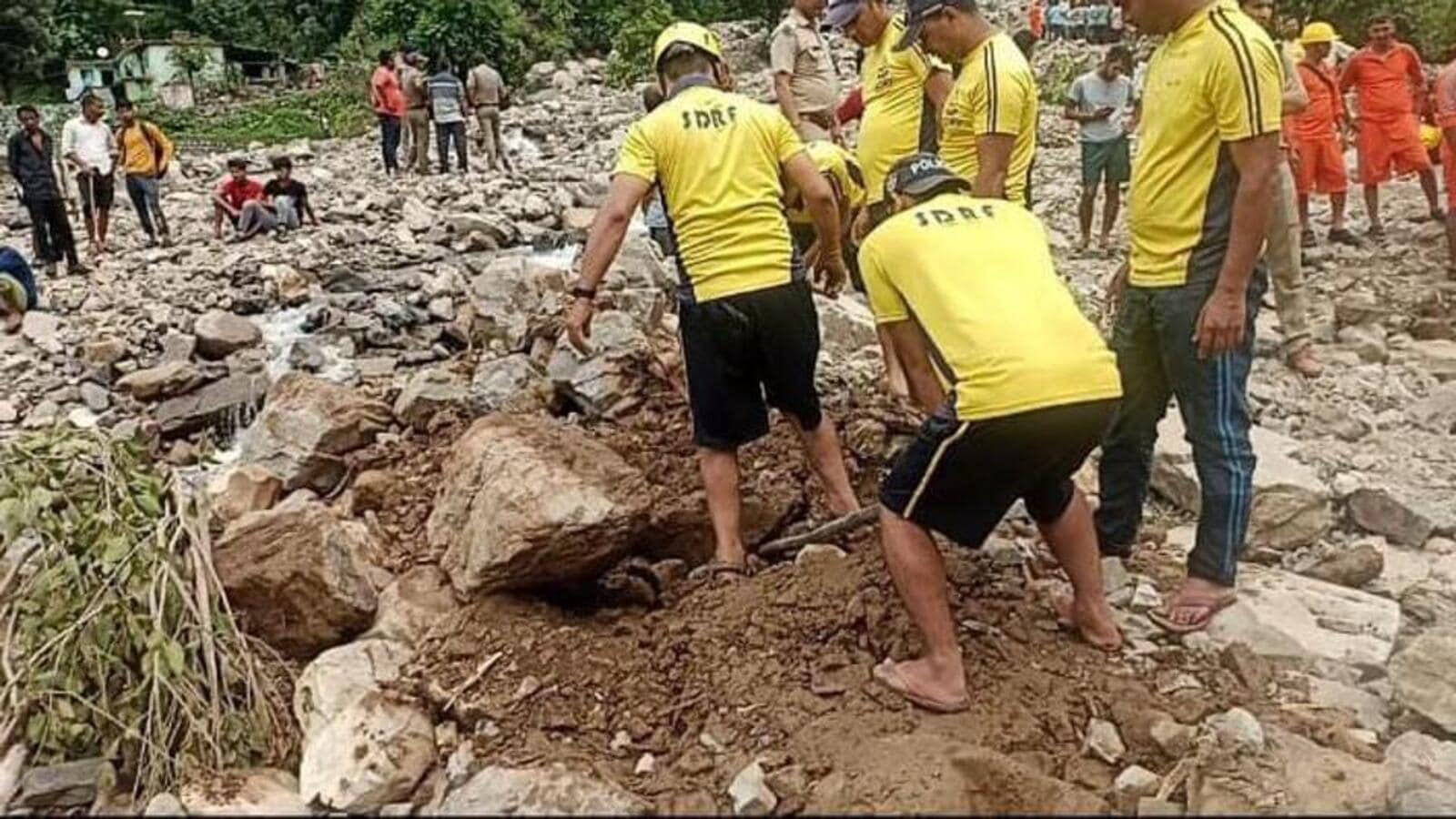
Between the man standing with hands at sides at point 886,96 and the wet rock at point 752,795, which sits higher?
the man standing with hands at sides at point 886,96

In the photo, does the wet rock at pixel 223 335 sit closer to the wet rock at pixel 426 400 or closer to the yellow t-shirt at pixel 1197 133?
the wet rock at pixel 426 400

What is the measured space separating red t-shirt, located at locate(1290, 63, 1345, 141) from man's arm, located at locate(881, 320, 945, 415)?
6.69 meters

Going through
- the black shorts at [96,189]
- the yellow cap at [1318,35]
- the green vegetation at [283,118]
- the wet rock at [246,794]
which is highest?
the yellow cap at [1318,35]

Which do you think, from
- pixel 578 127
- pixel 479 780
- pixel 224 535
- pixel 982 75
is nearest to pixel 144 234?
pixel 578 127

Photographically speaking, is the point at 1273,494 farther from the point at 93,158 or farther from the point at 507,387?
the point at 93,158

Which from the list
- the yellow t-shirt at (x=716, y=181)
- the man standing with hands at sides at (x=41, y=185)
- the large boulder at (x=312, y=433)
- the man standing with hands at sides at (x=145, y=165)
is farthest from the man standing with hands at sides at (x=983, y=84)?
the man standing with hands at sides at (x=145, y=165)

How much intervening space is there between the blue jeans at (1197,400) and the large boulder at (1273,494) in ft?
2.42

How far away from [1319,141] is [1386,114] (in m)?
0.60

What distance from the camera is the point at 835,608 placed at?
404cm

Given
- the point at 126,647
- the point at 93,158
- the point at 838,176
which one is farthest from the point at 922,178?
the point at 93,158

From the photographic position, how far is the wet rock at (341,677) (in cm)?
386

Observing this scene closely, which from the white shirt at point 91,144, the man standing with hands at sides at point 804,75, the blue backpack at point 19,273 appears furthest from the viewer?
the white shirt at point 91,144

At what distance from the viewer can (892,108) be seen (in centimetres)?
552

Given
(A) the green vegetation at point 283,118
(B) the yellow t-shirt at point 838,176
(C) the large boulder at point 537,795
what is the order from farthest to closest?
(A) the green vegetation at point 283,118 < (B) the yellow t-shirt at point 838,176 < (C) the large boulder at point 537,795
